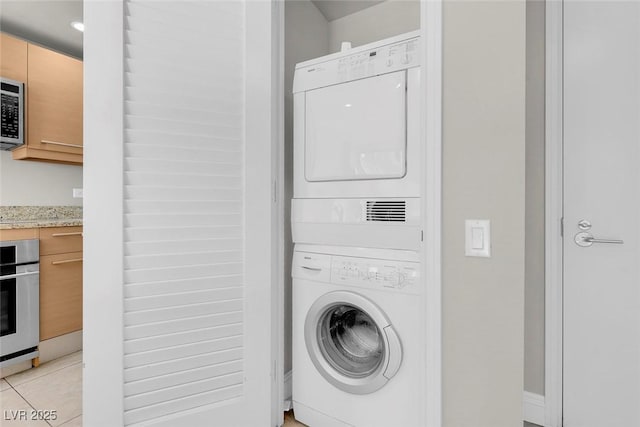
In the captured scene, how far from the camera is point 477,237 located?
1100mm

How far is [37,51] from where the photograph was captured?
2.50 m

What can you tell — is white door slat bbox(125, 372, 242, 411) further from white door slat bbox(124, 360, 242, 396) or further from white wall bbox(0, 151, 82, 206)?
white wall bbox(0, 151, 82, 206)

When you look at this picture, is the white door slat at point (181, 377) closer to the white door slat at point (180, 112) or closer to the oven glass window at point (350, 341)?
the oven glass window at point (350, 341)

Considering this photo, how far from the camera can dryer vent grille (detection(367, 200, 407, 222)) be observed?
1.41 m

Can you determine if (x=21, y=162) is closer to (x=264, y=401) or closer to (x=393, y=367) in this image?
(x=264, y=401)

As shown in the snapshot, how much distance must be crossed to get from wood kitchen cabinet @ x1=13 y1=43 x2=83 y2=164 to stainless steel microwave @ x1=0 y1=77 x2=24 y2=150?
0.20 ft

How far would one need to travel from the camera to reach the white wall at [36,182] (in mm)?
2625

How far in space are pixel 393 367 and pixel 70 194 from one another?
3.21 m

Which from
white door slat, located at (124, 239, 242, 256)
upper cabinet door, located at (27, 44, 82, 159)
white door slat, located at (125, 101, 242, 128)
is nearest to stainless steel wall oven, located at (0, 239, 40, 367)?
upper cabinet door, located at (27, 44, 82, 159)

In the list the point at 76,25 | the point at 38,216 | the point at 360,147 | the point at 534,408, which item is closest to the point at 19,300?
the point at 38,216

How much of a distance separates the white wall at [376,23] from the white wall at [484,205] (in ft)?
3.67

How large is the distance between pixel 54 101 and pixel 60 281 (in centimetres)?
142
